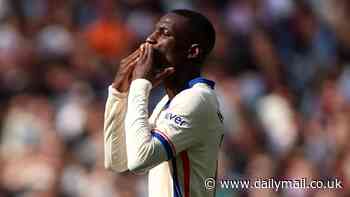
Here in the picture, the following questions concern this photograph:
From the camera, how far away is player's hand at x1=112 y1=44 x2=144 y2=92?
18.7 ft

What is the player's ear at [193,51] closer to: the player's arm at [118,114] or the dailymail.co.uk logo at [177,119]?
the player's arm at [118,114]

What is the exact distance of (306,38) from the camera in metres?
12.0

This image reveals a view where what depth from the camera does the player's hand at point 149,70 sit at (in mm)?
5551

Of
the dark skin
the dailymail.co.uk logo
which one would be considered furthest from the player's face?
the dailymail.co.uk logo

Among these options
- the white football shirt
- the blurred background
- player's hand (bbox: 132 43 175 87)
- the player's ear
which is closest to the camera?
the white football shirt

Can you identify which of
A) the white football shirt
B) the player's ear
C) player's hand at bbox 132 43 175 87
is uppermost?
the player's ear

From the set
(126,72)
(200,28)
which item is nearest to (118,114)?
(126,72)

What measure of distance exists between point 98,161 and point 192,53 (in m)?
5.49

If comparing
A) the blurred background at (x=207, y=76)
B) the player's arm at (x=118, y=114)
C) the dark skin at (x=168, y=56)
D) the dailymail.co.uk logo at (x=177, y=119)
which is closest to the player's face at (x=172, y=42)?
the dark skin at (x=168, y=56)

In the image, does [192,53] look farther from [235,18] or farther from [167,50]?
[235,18]

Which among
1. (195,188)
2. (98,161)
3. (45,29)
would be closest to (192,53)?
(195,188)

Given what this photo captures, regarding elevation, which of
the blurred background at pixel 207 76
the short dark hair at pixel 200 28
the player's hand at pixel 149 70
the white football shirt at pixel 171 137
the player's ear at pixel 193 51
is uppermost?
the blurred background at pixel 207 76

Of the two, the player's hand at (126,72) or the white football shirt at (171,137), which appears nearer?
the white football shirt at (171,137)

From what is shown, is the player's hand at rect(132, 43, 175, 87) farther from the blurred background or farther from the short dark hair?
the blurred background
